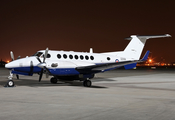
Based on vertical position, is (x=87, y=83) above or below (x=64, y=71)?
below

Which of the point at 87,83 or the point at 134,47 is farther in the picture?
the point at 134,47

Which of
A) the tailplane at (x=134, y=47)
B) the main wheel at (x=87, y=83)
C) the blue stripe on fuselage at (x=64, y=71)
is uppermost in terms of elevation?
the tailplane at (x=134, y=47)

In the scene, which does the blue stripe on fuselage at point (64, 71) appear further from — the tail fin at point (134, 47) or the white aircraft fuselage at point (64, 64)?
the tail fin at point (134, 47)

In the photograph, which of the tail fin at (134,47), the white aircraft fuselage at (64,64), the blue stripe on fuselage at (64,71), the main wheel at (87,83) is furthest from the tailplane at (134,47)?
the blue stripe on fuselage at (64,71)

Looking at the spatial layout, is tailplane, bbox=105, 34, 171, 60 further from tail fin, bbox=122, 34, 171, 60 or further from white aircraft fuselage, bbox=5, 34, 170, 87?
white aircraft fuselage, bbox=5, 34, 170, 87

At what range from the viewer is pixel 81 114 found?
8055 mm

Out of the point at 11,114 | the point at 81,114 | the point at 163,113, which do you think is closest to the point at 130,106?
the point at 163,113

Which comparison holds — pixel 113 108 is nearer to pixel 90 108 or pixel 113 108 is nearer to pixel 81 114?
pixel 90 108

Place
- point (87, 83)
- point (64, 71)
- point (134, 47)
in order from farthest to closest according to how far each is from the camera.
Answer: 1. point (134, 47)
2. point (87, 83)
3. point (64, 71)

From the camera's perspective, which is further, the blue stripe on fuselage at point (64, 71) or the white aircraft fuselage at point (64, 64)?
the blue stripe on fuselage at point (64, 71)

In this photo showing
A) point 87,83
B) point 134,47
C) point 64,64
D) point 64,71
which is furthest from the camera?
A: point 134,47

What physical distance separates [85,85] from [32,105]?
369 inches

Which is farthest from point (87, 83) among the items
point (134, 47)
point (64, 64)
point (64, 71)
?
point (134, 47)

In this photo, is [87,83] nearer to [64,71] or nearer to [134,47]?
[64,71]
